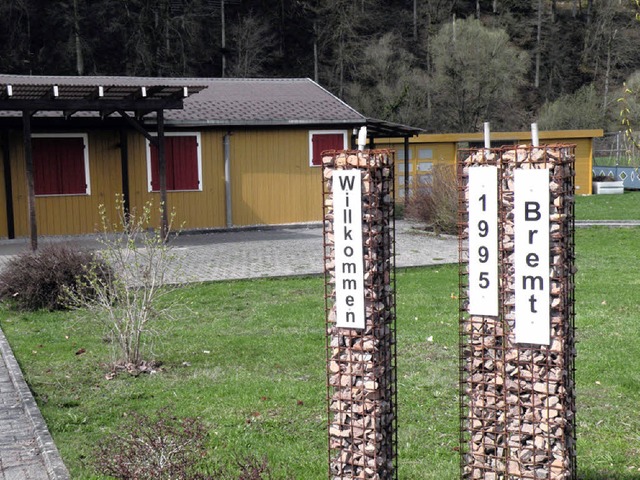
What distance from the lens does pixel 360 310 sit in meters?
3.90

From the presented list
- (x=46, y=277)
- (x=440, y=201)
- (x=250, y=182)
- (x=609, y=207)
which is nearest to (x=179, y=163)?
(x=250, y=182)

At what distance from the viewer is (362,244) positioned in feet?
12.8

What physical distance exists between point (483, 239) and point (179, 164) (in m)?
17.7

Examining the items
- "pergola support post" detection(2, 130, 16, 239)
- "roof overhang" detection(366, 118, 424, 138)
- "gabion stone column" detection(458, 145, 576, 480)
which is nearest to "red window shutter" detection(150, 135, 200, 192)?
"pergola support post" detection(2, 130, 16, 239)

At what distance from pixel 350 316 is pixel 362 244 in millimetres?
355

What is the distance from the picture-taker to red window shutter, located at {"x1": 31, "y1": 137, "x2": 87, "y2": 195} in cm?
1947

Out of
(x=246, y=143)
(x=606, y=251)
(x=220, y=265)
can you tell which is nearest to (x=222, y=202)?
(x=246, y=143)

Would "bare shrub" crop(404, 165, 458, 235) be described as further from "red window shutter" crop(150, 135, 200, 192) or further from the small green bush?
the small green bush

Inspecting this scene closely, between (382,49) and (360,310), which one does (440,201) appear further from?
(382,49)

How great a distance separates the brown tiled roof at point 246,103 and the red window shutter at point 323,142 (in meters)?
0.47

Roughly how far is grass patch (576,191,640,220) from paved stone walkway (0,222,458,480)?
19.4ft

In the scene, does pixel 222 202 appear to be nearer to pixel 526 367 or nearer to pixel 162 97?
pixel 162 97

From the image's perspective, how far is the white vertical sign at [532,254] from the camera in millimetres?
3611

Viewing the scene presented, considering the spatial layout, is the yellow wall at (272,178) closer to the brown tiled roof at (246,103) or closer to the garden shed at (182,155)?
the garden shed at (182,155)
